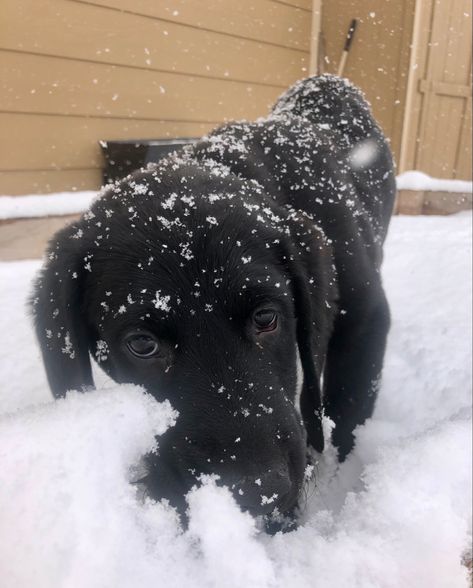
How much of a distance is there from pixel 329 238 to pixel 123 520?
122 cm

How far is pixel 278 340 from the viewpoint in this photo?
1.60 metres

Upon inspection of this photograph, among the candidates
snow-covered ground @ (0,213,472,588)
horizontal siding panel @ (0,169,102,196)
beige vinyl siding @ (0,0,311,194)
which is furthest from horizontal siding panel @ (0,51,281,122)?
snow-covered ground @ (0,213,472,588)

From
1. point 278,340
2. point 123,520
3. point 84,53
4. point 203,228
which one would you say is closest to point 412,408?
point 278,340

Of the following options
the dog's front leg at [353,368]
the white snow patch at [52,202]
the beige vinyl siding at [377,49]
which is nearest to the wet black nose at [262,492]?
the dog's front leg at [353,368]

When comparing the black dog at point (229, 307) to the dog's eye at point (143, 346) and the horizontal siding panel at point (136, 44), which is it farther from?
the horizontal siding panel at point (136, 44)

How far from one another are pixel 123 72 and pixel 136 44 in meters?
0.31

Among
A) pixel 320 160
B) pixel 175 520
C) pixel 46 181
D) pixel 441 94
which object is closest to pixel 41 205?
pixel 46 181

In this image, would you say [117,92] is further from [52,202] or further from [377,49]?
[377,49]

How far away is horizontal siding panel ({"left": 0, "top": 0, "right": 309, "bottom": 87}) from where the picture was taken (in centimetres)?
315

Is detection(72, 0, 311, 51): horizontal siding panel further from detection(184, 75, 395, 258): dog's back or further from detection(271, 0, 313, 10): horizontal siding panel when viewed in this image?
detection(184, 75, 395, 258): dog's back

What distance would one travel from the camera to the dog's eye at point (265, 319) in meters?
1.49

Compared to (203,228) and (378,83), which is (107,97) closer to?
(203,228)

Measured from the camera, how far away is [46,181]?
3.63 m

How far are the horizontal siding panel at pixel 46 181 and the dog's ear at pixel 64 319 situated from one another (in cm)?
172
